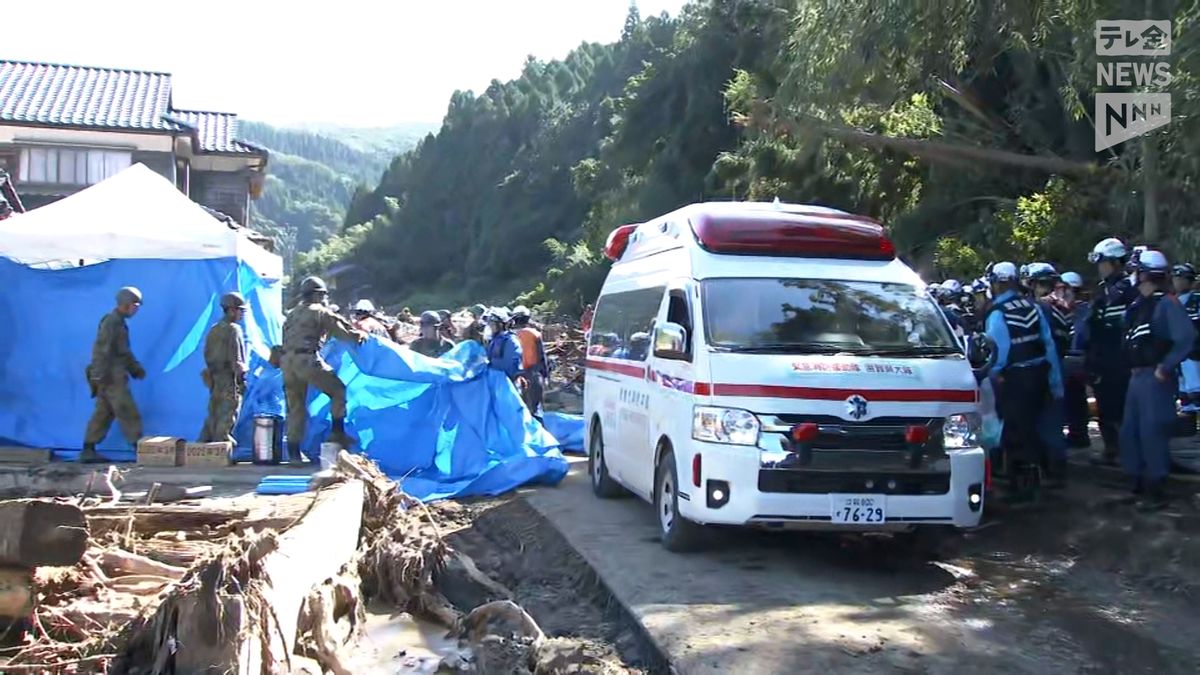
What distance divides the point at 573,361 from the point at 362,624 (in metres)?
19.5

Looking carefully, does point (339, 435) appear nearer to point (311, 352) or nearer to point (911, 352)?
point (311, 352)

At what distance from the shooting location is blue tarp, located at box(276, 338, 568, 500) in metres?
10.3

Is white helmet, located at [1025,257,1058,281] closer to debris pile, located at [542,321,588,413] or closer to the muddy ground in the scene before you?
the muddy ground

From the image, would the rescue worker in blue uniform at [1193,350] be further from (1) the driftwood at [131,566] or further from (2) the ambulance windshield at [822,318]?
(1) the driftwood at [131,566]

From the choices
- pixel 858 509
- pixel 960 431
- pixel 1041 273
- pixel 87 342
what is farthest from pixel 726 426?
pixel 87 342

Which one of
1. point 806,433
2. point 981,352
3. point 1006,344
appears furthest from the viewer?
point 1006,344

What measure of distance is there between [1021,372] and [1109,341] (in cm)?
157

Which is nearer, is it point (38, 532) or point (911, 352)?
point (38, 532)

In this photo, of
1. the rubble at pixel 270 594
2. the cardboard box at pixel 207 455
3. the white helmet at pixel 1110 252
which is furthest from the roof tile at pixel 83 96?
the white helmet at pixel 1110 252

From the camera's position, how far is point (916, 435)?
6445 millimetres

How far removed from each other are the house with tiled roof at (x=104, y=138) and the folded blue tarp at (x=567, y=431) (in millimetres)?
11520

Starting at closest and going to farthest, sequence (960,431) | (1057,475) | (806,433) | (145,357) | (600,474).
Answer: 1. (806,433)
2. (960,431)
3. (1057,475)
4. (600,474)
5. (145,357)

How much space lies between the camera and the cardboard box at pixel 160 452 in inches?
428

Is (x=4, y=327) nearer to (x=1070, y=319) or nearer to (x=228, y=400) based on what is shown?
(x=228, y=400)
